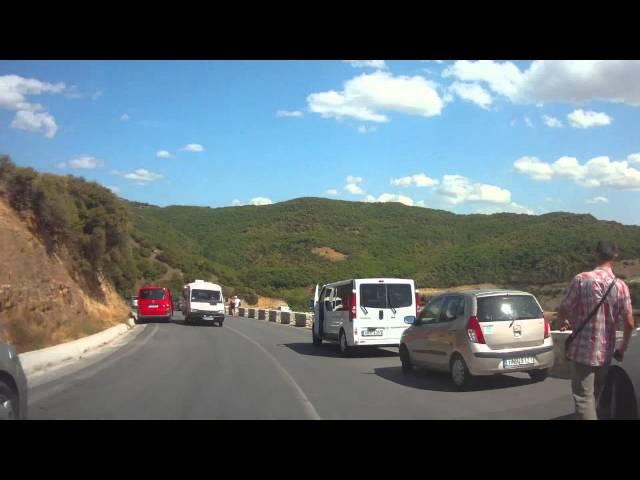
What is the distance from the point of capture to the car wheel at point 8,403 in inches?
246

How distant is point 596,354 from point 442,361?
17.8 feet

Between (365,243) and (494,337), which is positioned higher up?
(365,243)

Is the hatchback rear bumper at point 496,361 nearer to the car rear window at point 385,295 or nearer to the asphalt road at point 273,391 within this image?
the asphalt road at point 273,391

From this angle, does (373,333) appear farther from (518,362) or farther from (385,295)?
(518,362)

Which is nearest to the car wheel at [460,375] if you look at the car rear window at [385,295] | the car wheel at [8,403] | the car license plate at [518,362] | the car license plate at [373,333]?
the car license plate at [518,362]

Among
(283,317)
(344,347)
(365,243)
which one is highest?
(365,243)

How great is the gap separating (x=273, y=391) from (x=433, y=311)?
3.57 metres

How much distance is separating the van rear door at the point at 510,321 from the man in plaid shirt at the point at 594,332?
407cm

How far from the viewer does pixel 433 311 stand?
1223 centimetres

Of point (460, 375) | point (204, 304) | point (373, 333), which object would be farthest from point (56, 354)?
point (204, 304)

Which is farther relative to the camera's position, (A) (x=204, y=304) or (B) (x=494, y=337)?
(A) (x=204, y=304)
